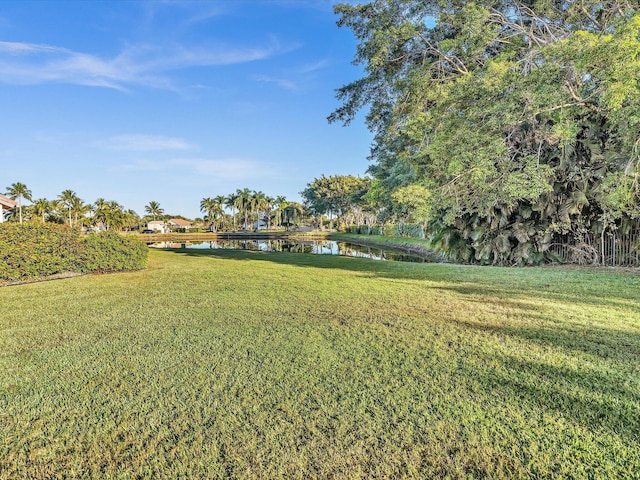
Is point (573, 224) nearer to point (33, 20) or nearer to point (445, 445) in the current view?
point (445, 445)

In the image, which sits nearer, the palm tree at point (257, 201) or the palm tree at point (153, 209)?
the palm tree at point (257, 201)

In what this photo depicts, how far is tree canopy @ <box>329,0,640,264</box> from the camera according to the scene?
22.1 ft

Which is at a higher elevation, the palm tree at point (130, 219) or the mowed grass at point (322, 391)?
the palm tree at point (130, 219)

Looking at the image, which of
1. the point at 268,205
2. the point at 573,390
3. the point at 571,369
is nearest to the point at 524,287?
the point at 571,369

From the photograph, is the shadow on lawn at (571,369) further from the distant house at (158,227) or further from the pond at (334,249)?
the distant house at (158,227)

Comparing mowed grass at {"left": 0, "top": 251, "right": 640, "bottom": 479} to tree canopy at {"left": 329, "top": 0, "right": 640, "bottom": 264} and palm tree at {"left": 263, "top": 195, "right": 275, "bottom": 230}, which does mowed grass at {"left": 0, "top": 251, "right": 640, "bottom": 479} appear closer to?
tree canopy at {"left": 329, "top": 0, "right": 640, "bottom": 264}

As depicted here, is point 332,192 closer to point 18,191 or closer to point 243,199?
point 243,199

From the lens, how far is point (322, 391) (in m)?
2.62

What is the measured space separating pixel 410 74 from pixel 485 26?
2090 mm

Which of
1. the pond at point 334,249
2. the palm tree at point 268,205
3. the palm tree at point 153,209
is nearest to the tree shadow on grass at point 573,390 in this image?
the pond at point 334,249

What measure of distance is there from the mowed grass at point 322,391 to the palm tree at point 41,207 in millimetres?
64658

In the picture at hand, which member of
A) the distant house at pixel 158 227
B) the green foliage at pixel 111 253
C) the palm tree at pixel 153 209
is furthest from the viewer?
the palm tree at pixel 153 209

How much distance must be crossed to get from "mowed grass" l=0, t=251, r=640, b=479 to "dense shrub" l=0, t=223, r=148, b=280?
133 inches

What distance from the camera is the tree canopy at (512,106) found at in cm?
674
